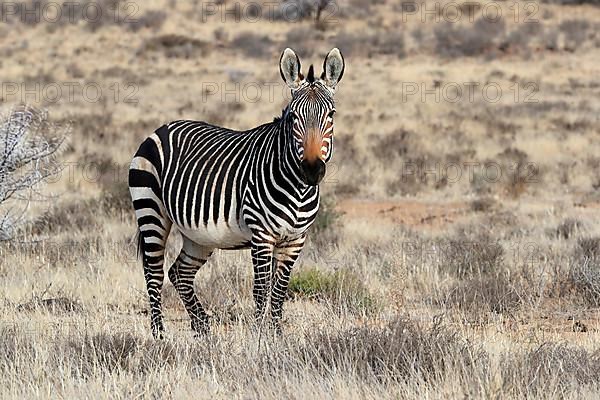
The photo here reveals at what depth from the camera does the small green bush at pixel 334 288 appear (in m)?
7.74

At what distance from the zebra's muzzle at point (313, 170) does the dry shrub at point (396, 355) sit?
101cm

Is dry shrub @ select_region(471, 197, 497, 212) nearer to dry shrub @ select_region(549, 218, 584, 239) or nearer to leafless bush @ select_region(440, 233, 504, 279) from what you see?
dry shrub @ select_region(549, 218, 584, 239)

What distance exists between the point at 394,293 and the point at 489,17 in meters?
40.1

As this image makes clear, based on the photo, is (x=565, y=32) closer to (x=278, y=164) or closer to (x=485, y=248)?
(x=485, y=248)

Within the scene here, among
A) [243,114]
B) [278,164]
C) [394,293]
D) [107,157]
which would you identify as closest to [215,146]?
[278,164]

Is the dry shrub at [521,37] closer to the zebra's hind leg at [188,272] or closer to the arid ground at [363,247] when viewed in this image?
the arid ground at [363,247]

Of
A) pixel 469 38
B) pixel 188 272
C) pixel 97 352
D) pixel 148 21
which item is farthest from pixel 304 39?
pixel 97 352

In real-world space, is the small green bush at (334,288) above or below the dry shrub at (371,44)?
below

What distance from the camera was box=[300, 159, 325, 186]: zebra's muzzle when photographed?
6180mm

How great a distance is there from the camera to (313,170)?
20.3ft

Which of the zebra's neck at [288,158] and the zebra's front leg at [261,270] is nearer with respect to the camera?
the zebra's neck at [288,158]

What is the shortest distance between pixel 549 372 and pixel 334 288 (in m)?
3.27

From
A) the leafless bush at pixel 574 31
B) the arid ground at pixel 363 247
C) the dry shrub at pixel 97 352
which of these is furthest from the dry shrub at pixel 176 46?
the dry shrub at pixel 97 352

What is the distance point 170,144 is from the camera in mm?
7750
